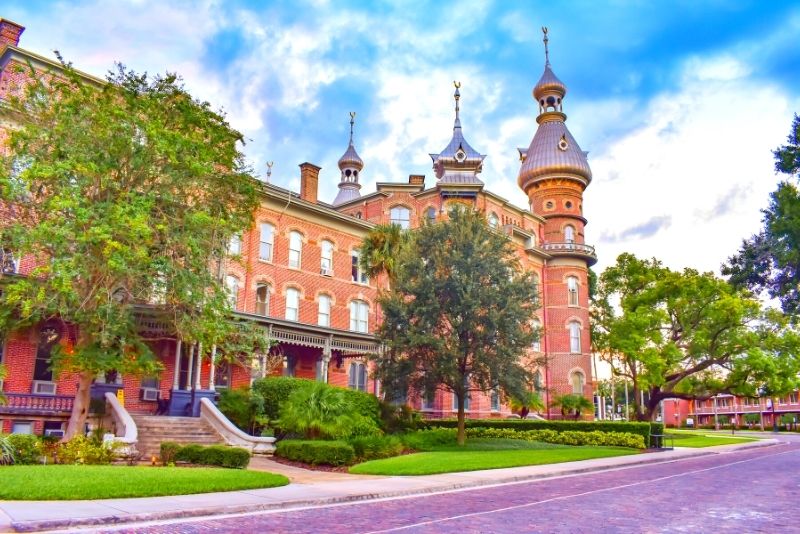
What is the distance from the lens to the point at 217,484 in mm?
12984

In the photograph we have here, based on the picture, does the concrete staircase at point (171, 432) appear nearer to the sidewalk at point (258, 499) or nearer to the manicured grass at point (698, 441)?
the sidewalk at point (258, 499)

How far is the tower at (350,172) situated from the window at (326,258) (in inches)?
959

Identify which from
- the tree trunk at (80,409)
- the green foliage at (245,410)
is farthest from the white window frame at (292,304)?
the tree trunk at (80,409)

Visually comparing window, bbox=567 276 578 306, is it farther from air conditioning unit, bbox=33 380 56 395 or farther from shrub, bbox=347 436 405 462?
air conditioning unit, bbox=33 380 56 395

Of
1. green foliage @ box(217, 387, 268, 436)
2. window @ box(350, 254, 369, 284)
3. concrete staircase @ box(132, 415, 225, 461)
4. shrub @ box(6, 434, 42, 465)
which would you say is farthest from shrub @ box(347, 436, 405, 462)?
window @ box(350, 254, 369, 284)

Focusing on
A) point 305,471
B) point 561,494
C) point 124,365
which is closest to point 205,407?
point 124,365

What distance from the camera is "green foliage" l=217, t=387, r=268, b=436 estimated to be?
2452cm

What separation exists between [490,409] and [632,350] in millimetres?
10452

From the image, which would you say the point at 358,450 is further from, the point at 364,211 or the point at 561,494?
the point at 364,211

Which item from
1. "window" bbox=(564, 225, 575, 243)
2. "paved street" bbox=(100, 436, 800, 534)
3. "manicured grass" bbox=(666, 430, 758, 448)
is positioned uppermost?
"window" bbox=(564, 225, 575, 243)

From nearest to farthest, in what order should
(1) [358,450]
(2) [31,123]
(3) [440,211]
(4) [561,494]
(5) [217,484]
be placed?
(5) [217,484] < (4) [561,494] < (2) [31,123] < (1) [358,450] < (3) [440,211]

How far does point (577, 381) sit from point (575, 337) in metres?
3.33

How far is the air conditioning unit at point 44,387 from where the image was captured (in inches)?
920

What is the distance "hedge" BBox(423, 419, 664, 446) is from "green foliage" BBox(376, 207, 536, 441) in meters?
6.36
